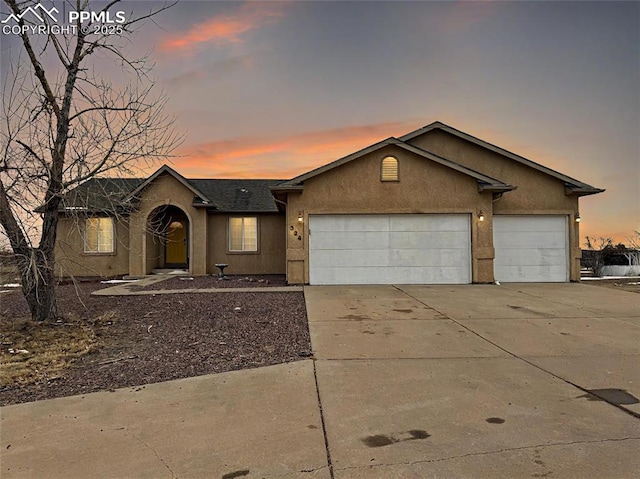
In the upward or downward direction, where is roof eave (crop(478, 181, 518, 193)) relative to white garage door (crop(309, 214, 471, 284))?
upward

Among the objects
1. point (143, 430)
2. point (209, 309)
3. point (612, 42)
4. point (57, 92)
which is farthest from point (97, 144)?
point (612, 42)

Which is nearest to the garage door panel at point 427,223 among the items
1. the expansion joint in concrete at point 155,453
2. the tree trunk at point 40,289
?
the tree trunk at point 40,289

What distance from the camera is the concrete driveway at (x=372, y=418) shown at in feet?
8.98

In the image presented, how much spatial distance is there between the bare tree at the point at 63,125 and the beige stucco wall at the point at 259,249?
9883 millimetres

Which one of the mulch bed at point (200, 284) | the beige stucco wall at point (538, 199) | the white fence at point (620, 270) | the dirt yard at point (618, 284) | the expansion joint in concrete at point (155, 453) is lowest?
the expansion joint in concrete at point (155, 453)

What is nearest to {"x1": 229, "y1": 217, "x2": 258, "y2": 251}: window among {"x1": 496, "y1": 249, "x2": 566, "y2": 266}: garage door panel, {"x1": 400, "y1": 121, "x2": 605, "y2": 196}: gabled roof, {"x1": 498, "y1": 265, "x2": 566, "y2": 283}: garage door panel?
{"x1": 400, "y1": 121, "x2": 605, "y2": 196}: gabled roof

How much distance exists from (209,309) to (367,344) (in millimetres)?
4223

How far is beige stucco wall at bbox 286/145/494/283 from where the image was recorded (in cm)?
1312

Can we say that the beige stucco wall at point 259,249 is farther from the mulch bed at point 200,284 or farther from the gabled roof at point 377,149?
the gabled roof at point 377,149

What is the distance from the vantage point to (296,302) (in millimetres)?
9664

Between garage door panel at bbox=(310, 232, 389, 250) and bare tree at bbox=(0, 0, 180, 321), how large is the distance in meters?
6.86

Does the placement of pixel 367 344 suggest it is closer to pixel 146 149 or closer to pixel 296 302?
pixel 296 302

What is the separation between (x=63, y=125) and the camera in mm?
7066

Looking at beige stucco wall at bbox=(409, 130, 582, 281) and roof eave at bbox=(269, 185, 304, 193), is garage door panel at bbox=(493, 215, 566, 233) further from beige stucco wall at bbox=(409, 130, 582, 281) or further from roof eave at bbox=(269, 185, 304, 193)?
roof eave at bbox=(269, 185, 304, 193)
